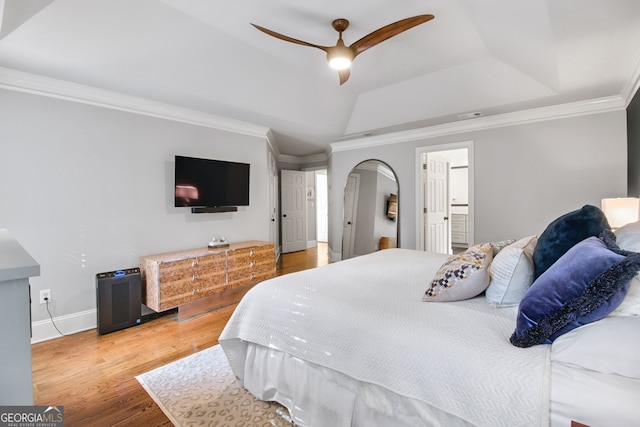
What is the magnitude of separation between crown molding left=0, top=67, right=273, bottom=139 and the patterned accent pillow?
3500 millimetres

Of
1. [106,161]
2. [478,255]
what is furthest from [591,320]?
[106,161]

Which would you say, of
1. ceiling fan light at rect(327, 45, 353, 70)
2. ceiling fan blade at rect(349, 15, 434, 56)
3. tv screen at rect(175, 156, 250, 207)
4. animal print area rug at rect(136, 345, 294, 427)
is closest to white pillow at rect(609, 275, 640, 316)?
animal print area rug at rect(136, 345, 294, 427)

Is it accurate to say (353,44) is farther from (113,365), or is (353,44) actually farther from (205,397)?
(113,365)

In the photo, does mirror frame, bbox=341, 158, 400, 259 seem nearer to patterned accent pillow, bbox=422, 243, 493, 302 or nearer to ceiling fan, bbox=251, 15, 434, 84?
ceiling fan, bbox=251, 15, 434, 84

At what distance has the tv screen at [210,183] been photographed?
3629 mm

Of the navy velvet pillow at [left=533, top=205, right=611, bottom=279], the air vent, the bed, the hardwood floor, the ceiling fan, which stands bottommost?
the hardwood floor

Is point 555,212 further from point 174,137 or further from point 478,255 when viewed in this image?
point 174,137

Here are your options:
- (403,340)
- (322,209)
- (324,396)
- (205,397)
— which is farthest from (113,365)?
(322,209)

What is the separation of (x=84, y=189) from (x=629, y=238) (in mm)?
4104

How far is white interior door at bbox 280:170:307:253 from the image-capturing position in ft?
23.3

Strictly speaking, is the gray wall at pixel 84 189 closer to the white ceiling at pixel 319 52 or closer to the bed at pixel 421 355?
the white ceiling at pixel 319 52

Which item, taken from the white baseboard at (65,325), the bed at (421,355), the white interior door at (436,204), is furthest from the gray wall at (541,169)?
the white baseboard at (65,325)

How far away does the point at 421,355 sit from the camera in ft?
3.99

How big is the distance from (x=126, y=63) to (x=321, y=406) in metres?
3.17
